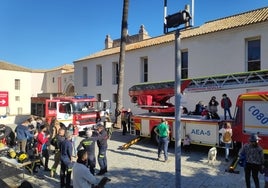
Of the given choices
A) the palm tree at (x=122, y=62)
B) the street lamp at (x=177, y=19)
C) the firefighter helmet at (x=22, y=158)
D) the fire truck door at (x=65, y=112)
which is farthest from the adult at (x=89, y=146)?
the palm tree at (x=122, y=62)

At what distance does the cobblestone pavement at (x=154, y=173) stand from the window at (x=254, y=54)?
32.5 ft

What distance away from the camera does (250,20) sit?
20156 mm

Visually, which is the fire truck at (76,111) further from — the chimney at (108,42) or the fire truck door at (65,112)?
the chimney at (108,42)

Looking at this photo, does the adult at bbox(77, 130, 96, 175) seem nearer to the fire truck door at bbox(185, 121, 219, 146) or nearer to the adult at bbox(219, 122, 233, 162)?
the adult at bbox(219, 122, 233, 162)

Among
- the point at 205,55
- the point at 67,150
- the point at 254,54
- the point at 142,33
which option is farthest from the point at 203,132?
the point at 142,33

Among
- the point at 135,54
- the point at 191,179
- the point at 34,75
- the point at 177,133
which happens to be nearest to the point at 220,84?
the point at 191,179

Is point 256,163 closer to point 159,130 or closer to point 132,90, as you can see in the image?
point 159,130

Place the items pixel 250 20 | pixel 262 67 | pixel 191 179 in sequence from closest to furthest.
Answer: pixel 191 179, pixel 262 67, pixel 250 20

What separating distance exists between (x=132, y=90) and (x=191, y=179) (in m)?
8.00

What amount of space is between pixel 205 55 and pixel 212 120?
448 inches

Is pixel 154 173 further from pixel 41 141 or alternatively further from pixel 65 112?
pixel 65 112

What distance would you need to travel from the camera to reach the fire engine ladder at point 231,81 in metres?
10.8

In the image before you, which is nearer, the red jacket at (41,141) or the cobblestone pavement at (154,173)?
the cobblestone pavement at (154,173)

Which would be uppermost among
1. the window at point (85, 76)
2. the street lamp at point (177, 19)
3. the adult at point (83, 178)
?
the window at point (85, 76)
